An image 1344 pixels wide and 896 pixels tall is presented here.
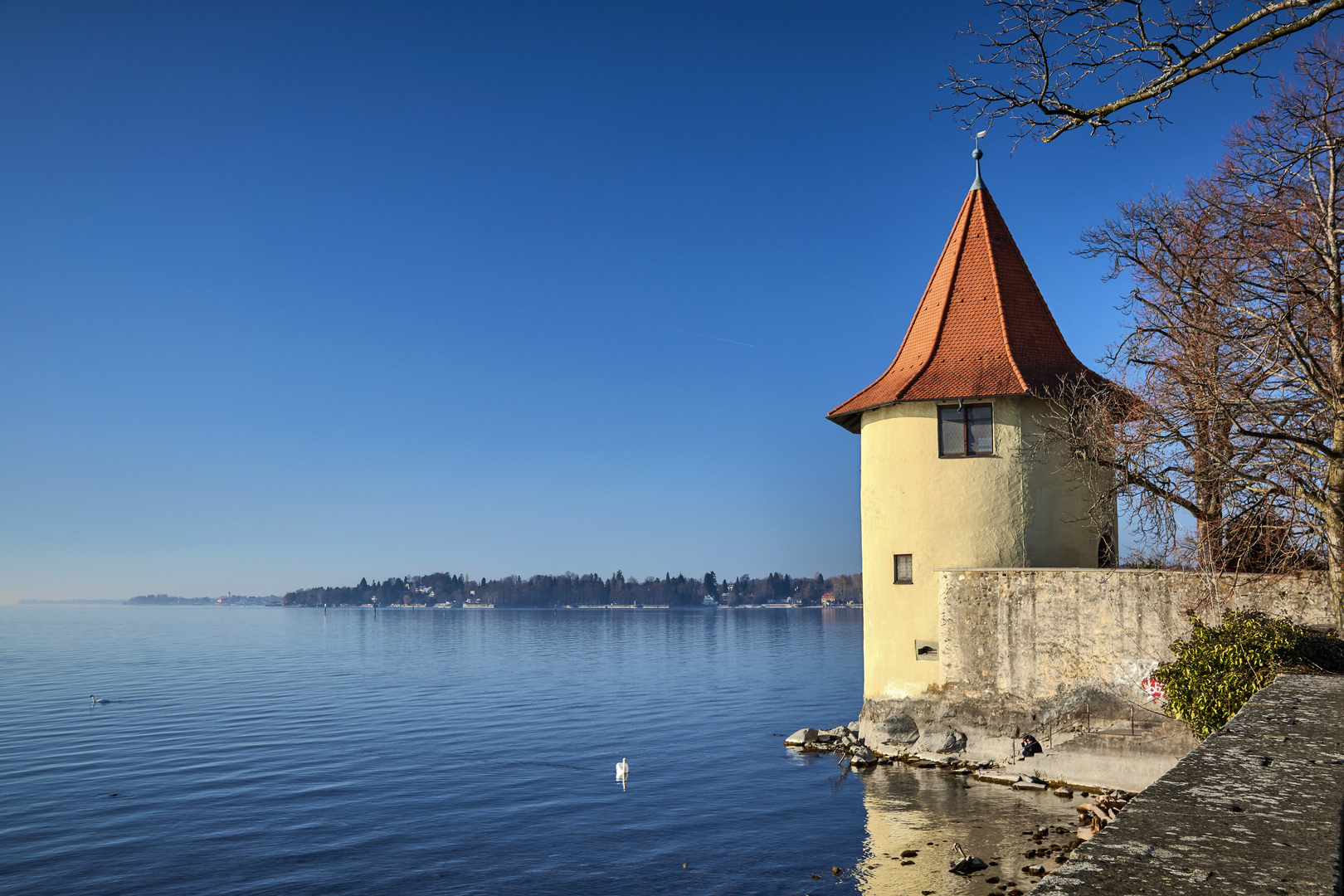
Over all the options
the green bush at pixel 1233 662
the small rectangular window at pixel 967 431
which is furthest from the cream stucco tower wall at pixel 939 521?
the green bush at pixel 1233 662

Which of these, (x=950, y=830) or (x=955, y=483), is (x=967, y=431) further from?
(x=950, y=830)

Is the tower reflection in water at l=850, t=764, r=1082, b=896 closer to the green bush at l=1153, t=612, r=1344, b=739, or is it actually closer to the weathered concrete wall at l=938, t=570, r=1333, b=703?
the weathered concrete wall at l=938, t=570, r=1333, b=703

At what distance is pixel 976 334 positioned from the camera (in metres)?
21.4

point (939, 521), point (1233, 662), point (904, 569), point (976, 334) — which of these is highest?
point (976, 334)

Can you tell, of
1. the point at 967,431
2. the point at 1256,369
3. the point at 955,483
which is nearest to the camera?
the point at 1256,369

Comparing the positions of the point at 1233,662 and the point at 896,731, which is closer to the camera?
the point at 1233,662

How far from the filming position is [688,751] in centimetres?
2656

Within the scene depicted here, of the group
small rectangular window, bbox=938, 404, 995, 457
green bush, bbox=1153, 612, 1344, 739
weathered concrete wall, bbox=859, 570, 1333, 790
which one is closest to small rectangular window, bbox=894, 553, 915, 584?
weathered concrete wall, bbox=859, 570, 1333, 790

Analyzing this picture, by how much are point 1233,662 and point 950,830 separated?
541 cm

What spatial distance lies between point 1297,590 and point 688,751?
1722cm

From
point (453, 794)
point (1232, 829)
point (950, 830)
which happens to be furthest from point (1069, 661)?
point (453, 794)

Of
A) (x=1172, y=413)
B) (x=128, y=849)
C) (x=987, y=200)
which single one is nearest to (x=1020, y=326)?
(x=987, y=200)

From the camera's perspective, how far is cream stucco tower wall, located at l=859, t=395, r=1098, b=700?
1936 cm

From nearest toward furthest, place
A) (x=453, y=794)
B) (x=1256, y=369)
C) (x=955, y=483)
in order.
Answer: (x=1256, y=369), (x=955, y=483), (x=453, y=794)
